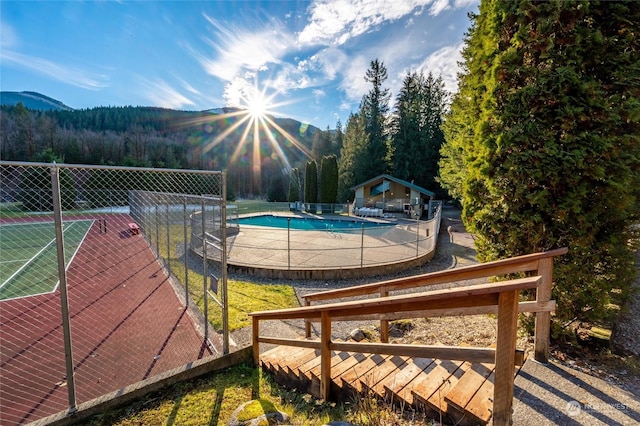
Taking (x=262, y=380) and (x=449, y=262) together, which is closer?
(x=262, y=380)

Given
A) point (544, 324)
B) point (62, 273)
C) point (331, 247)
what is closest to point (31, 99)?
point (331, 247)

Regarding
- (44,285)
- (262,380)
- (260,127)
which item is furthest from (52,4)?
(260,127)

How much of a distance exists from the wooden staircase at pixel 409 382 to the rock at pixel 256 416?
48 cm

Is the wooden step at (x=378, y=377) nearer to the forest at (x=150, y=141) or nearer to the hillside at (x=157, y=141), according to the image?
the forest at (x=150, y=141)

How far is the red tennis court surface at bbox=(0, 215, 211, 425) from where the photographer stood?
3.56 meters

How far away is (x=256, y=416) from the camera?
2.58 metres

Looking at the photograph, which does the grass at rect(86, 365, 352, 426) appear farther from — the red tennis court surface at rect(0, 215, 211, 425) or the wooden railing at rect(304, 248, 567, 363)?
the wooden railing at rect(304, 248, 567, 363)

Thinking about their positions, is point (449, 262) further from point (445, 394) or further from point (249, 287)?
point (445, 394)

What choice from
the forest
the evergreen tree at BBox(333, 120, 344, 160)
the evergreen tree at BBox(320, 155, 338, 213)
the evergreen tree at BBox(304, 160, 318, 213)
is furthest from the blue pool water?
the evergreen tree at BBox(333, 120, 344, 160)

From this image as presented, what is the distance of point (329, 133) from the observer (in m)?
46.5

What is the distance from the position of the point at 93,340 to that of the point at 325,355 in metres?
A: 4.52

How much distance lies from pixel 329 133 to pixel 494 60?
4463cm

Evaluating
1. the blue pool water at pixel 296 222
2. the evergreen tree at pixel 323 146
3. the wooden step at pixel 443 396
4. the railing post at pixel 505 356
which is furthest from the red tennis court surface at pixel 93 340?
the evergreen tree at pixel 323 146

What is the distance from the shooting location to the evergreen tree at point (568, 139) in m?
2.81
